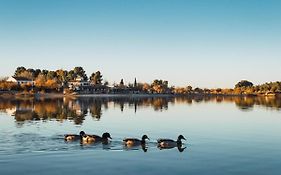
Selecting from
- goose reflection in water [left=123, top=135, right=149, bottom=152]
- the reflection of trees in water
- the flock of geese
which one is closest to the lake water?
goose reflection in water [left=123, top=135, right=149, bottom=152]

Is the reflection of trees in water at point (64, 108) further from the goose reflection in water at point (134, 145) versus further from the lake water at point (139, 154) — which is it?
the goose reflection in water at point (134, 145)

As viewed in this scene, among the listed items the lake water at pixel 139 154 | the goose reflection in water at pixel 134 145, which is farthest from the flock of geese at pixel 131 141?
the lake water at pixel 139 154

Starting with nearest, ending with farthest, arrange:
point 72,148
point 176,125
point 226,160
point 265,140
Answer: point 226,160 → point 72,148 → point 265,140 → point 176,125

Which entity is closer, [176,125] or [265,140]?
[265,140]

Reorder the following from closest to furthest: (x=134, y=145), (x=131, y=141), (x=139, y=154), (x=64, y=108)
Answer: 1. (x=139, y=154)
2. (x=134, y=145)
3. (x=131, y=141)
4. (x=64, y=108)

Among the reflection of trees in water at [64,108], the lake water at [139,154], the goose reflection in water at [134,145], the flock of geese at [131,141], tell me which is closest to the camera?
the lake water at [139,154]

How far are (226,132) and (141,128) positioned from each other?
7439 mm

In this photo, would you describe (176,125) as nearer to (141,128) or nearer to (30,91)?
(141,128)

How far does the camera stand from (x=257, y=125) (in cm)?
4022

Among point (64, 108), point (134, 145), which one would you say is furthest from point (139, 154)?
point (64, 108)

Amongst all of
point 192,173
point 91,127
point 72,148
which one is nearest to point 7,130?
point 91,127

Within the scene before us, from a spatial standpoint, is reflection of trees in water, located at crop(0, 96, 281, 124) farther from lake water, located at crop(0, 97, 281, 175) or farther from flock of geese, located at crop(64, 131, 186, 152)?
flock of geese, located at crop(64, 131, 186, 152)

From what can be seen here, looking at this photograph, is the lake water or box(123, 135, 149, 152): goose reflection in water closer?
the lake water

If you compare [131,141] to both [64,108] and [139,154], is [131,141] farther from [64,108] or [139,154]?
[64,108]
